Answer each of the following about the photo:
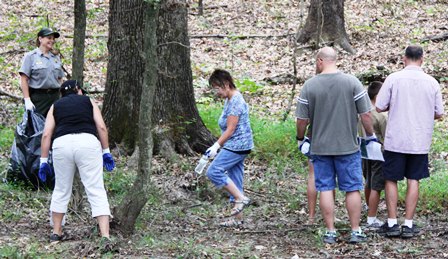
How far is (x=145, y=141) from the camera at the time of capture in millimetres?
6504

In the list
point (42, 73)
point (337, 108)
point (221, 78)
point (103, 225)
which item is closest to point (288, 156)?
point (221, 78)

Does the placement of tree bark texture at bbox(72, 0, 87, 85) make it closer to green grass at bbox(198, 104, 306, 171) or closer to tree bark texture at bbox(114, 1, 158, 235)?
tree bark texture at bbox(114, 1, 158, 235)

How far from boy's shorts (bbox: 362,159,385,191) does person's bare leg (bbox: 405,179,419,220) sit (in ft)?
1.13

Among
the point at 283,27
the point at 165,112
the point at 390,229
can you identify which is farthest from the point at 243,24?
the point at 390,229

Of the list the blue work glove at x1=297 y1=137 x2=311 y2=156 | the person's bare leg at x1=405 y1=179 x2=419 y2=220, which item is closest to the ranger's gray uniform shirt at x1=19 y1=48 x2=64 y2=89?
the blue work glove at x1=297 y1=137 x2=311 y2=156

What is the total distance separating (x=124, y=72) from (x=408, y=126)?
4276 millimetres

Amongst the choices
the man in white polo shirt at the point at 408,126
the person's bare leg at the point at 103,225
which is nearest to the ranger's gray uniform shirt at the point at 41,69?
the person's bare leg at the point at 103,225

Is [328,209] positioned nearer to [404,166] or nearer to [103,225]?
[404,166]

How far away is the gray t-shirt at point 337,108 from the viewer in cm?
656

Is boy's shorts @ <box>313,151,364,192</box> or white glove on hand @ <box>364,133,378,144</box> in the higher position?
white glove on hand @ <box>364,133,378,144</box>

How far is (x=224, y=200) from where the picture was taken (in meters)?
8.68

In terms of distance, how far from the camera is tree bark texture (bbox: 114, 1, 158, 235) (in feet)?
20.8

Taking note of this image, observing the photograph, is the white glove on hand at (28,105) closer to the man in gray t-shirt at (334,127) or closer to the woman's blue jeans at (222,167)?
the woman's blue jeans at (222,167)

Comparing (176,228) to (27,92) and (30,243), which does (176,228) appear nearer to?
(30,243)
